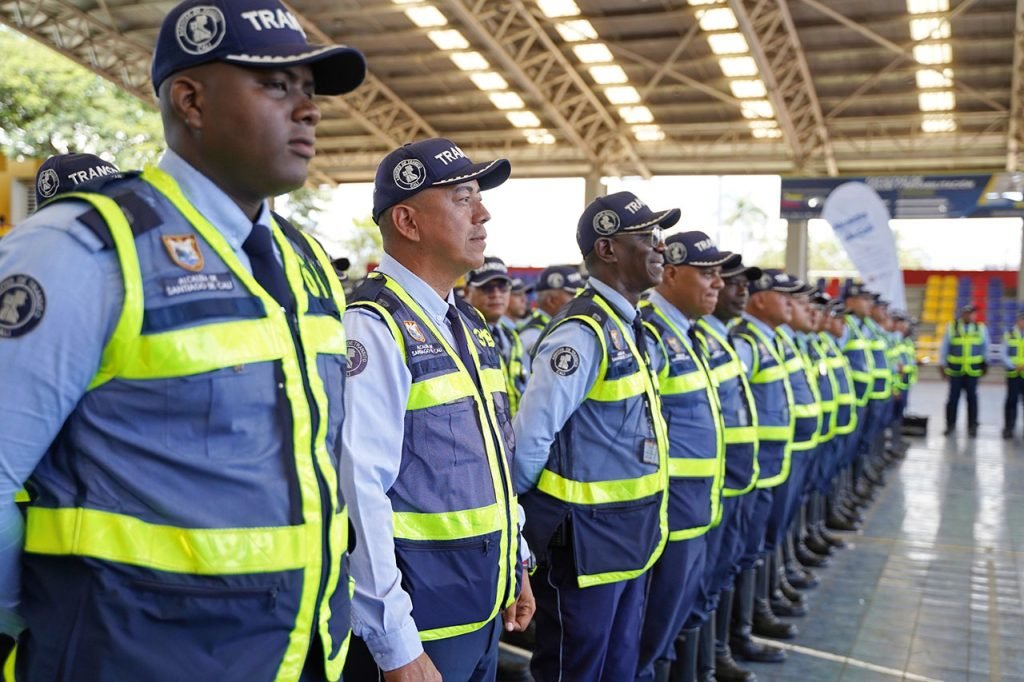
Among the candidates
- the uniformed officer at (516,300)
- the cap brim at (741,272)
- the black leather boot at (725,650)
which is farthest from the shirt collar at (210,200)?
the uniformed officer at (516,300)

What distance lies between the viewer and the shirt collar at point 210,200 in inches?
57.6

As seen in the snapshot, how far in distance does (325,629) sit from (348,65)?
0.91m

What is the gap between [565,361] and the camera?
9.72 ft

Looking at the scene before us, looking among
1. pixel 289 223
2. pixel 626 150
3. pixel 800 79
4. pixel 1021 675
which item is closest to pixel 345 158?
pixel 626 150

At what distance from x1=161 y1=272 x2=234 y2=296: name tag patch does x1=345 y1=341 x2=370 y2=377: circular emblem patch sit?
633 mm

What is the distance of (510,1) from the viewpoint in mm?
14141

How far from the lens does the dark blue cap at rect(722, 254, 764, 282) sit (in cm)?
452

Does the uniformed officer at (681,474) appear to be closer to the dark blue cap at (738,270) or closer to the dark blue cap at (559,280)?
the dark blue cap at (738,270)

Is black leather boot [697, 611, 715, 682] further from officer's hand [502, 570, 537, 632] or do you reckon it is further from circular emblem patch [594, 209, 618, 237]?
officer's hand [502, 570, 537, 632]

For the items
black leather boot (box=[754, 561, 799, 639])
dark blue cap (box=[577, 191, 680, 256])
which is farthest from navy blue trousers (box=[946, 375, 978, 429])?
dark blue cap (box=[577, 191, 680, 256])

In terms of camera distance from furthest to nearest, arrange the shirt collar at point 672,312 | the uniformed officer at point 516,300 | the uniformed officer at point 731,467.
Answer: the uniformed officer at point 516,300 → the uniformed officer at point 731,467 → the shirt collar at point 672,312

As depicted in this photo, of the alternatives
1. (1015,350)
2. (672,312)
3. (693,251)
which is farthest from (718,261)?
(1015,350)

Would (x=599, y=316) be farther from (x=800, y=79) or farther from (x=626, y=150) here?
(x=626, y=150)

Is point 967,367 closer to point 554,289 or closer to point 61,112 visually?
point 554,289
